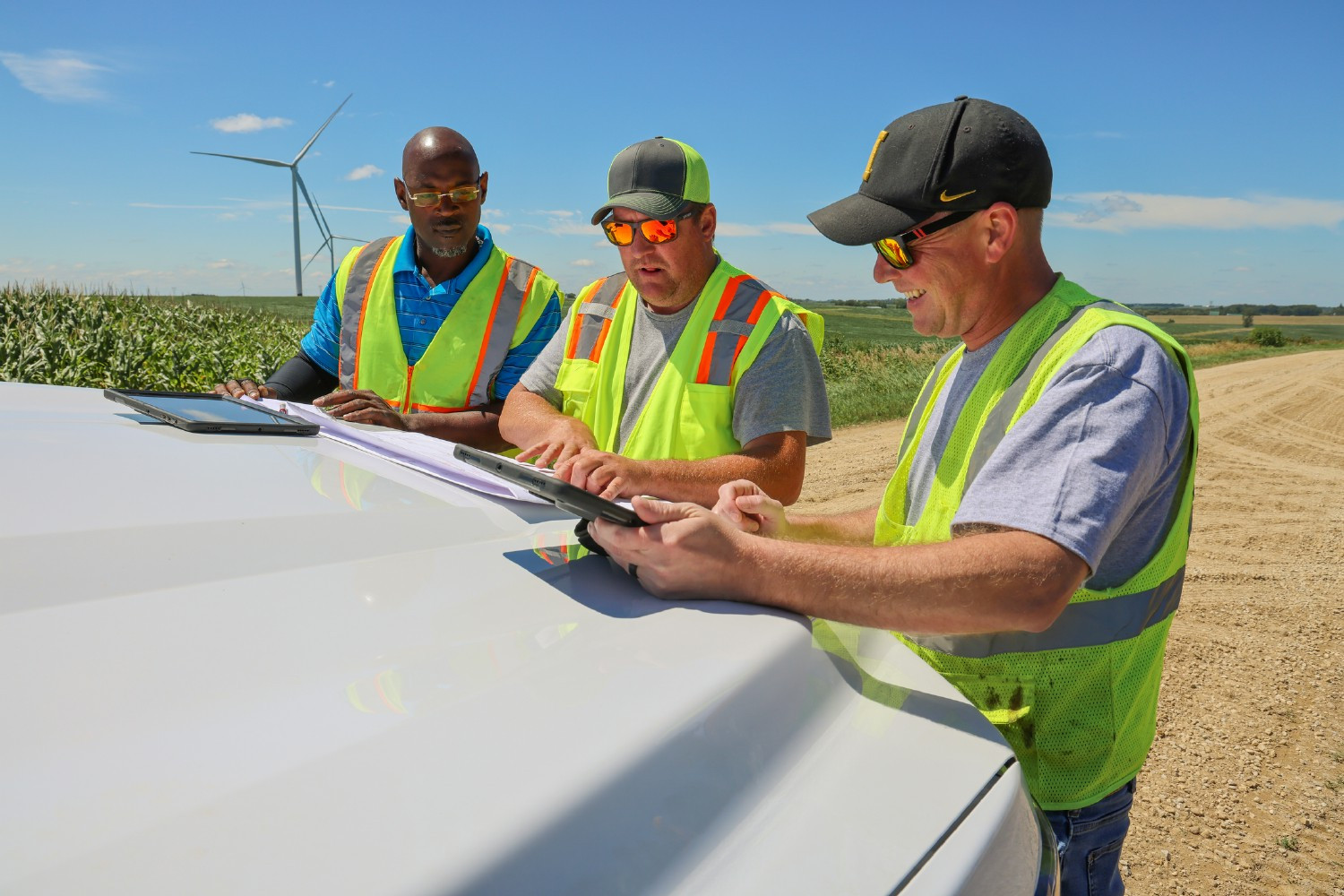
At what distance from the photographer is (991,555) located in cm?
144

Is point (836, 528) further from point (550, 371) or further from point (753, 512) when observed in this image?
point (550, 371)

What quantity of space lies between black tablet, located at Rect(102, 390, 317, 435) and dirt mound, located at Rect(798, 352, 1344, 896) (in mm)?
2922

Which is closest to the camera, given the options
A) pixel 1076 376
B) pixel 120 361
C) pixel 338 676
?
pixel 338 676

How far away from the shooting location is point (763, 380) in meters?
2.94

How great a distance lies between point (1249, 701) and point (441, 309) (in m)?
4.05

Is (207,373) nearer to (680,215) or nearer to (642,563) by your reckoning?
(680,215)

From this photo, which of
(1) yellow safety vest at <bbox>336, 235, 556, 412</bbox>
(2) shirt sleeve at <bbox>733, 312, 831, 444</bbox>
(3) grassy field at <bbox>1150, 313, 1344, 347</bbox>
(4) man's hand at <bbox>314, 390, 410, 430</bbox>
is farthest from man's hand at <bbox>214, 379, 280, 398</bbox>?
(3) grassy field at <bbox>1150, 313, 1344, 347</bbox>

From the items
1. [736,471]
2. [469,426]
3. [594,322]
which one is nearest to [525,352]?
[469,426]

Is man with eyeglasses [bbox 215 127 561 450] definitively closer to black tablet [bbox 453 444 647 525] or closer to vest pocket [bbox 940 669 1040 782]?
black tablet [bbox 453 444 647 525]

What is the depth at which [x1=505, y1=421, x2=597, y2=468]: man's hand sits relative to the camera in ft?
8.14

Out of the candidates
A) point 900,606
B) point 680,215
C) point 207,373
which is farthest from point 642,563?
point 207,373

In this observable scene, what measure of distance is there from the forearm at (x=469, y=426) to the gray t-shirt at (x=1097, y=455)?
2410 millimetres

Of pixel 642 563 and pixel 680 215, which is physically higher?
pixel 680 215

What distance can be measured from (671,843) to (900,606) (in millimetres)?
673
